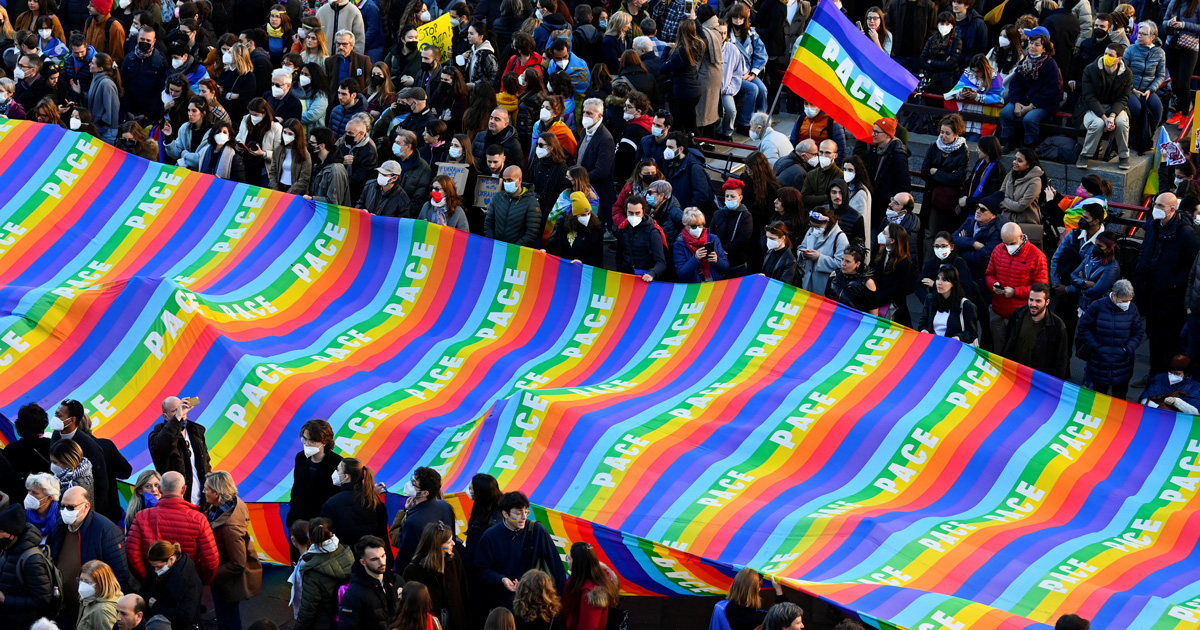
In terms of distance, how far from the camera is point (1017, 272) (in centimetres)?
1295

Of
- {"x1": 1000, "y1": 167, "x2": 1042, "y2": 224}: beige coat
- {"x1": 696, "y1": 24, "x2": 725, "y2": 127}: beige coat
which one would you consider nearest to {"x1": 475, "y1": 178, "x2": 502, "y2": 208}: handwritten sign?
{"x1": 696, "y1": 24, "x2": 725, "y2": 127}: beige coat

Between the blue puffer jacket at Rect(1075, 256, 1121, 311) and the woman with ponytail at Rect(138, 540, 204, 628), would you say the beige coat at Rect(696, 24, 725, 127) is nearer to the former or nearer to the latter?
the blue puffer jacket at Rect(1075, 256, 1121, 311)

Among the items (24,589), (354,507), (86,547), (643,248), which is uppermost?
(643,248)

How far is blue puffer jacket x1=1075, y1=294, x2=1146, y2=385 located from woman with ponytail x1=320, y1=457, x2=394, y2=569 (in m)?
5.58

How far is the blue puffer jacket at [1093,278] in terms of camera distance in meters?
12.8

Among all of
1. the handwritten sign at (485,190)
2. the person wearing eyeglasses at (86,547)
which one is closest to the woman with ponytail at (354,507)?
the person wearing eyeglasses at (86,547)

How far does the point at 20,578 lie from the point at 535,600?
3.06 metres

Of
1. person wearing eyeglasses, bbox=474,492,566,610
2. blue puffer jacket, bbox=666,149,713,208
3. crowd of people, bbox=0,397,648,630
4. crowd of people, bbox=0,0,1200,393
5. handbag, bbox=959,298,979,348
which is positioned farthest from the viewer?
blue puffer jacket, bbox=666,149,713,208

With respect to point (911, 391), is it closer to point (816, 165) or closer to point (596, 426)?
point (596, 426)

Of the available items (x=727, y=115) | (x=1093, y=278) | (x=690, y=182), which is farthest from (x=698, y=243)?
(x=727, y=115)

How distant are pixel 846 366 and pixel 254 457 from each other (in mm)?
4393

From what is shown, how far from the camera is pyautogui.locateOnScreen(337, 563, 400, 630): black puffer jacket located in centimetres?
906

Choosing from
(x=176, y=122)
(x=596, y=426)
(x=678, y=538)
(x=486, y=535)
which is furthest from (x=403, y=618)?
(x=176, y=122)

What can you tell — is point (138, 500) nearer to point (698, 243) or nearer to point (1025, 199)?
point (698, 243)
